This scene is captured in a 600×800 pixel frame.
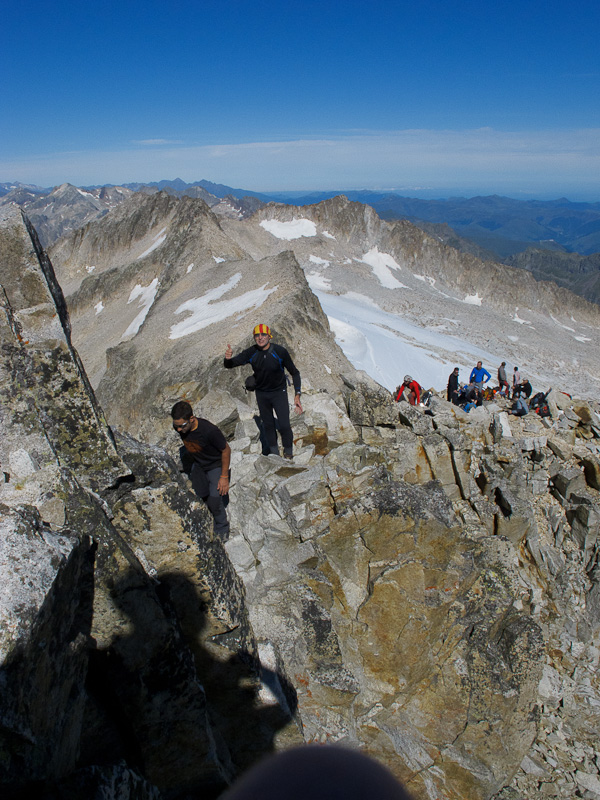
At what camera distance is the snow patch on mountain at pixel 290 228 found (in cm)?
10275

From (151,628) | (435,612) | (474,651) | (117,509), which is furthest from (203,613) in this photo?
(474,651)

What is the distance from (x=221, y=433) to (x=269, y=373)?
100 inches

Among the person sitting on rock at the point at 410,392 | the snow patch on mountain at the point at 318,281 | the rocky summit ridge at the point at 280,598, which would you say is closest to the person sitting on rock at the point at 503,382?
the person sitting on rock at the point at 410,392

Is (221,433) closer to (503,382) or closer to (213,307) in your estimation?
(503,382)

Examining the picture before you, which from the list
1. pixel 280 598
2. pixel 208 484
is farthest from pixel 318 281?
pixel 280 598

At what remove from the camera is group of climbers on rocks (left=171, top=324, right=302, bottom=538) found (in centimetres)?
707

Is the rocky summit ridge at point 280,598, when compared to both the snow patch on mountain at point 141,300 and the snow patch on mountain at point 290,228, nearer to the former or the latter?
the snow patch on mountain at point 141,300

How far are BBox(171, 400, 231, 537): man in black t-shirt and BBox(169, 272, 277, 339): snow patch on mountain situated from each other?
23.7 metres

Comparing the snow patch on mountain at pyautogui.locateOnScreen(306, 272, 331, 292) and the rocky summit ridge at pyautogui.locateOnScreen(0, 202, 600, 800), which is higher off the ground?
the snow patch on mountain at pyautogui.locateOnScreen(306, 272, 331, 292)

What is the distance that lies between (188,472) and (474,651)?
5905 mm

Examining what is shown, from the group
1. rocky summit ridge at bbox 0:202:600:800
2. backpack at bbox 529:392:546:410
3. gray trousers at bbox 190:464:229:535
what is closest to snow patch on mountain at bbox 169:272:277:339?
backpack at bbox 529:392:546:410

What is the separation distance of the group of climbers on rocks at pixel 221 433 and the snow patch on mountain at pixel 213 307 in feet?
69.6

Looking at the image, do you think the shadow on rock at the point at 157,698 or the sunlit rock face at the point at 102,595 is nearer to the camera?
the sunlit rock face at the point at 102,595

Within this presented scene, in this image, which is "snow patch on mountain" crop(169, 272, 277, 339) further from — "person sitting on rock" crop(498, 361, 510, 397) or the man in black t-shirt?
the man in black t-shirt
